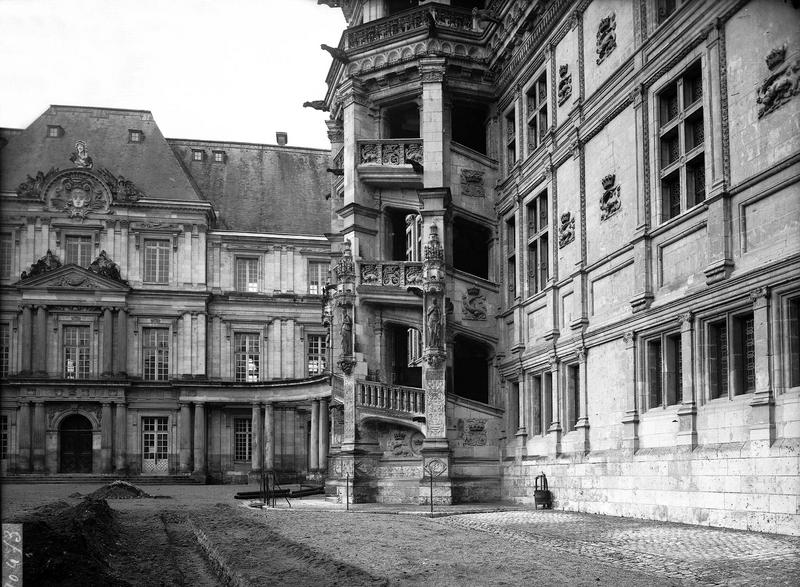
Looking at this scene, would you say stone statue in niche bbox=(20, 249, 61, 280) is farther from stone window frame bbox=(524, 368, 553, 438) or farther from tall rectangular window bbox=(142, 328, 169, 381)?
stone window frame bbox=(524, 368, 553, 438)

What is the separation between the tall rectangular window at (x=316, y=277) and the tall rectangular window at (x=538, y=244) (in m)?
29.5

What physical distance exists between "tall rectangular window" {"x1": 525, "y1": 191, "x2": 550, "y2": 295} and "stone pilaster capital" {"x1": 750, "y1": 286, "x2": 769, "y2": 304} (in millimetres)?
10051

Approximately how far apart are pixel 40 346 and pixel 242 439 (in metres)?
11.5

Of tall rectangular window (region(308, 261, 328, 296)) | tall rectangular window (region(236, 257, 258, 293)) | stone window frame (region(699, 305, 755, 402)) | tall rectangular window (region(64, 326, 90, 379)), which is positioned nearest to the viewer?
stone window frame (region(699, 305, 755, 402))

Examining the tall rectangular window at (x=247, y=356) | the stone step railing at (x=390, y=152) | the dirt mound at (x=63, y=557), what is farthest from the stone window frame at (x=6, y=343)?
the dirt mound at (x=63, y=557)

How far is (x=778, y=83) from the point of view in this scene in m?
14.9

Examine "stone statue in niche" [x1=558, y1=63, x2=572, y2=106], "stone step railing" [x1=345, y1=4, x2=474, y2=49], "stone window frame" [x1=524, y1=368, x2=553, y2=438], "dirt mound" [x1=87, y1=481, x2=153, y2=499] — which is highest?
"stone step railing" [x1=345, y1=4, x2=474, y2=49]

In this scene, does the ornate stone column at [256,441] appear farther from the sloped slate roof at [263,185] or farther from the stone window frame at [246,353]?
the sloped slate roof at [263,185]

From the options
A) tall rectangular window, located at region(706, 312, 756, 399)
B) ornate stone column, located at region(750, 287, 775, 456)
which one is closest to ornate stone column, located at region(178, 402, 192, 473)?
tall rectangular window, located at region(706, 312, 756, 399)

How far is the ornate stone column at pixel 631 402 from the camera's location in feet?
63.7

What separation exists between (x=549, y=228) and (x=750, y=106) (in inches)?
374

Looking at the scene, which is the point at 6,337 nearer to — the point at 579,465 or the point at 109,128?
the point at 109,128

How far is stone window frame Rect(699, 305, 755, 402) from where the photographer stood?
15.9m

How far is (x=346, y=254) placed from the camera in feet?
92.7
